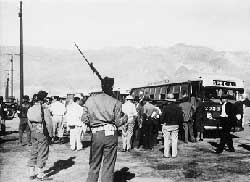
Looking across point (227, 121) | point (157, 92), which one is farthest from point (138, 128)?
point (157, 92)

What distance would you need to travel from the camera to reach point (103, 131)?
7031 mm

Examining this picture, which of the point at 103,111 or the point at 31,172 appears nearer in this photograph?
the point at 103,111

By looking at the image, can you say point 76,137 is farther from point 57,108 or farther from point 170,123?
point 170,123

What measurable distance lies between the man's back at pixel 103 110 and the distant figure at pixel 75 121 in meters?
7.10

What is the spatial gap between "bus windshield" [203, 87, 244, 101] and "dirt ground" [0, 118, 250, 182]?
388 cm

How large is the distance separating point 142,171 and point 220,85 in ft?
32.8

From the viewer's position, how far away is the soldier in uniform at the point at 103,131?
22.9 feet

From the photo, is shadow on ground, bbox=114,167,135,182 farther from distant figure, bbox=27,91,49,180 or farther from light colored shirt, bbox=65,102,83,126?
light colored shirt, bbox=65,102,83,126

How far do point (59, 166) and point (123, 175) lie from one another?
224 centimetres

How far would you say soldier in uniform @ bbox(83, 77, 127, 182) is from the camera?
6.98m

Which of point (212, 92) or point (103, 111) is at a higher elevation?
point (212, 92)

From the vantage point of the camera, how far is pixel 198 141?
57.2ft

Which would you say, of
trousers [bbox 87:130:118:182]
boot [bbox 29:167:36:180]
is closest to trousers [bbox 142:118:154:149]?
boot [bbox 29:167:36:180]

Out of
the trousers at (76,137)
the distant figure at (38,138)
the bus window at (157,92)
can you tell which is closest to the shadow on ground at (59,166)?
the distant figure at (38,138)
